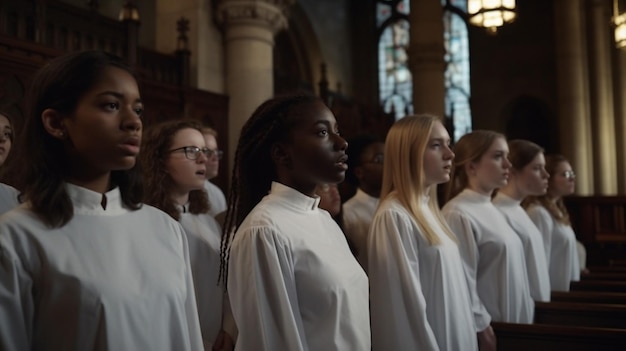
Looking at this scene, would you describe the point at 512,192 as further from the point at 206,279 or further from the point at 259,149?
the point at 259,149

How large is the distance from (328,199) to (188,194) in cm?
66

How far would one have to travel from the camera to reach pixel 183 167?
107 inches

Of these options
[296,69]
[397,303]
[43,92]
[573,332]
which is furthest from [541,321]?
[296,69]

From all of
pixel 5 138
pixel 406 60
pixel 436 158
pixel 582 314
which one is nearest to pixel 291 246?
pixel 436 158

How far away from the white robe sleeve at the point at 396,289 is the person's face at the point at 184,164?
831mm

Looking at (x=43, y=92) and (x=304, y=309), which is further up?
(x=43, y=92)

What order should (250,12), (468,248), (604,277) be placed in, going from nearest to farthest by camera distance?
(468,248)
(604,277)
(250,12)

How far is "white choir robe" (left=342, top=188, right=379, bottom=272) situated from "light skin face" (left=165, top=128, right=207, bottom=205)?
38.3 inches

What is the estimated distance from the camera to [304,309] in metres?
1.94

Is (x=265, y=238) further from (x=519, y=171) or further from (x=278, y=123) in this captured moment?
(x=519, y=171)

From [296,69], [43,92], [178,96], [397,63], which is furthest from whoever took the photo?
[397,63]

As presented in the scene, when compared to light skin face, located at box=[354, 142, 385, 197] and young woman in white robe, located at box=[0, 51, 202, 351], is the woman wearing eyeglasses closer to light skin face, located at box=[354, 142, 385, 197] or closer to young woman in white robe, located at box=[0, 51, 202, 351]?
light skin face, located at box=[354, 142, 385, 197]

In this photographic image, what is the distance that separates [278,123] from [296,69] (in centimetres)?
1246

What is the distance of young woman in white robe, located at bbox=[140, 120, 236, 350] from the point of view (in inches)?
104
